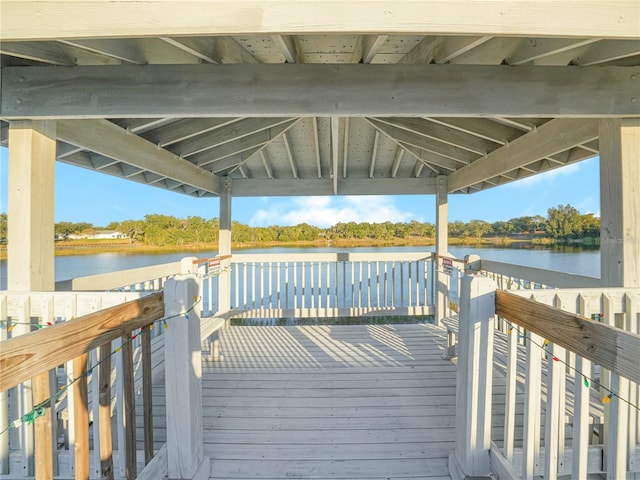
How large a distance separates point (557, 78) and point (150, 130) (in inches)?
137

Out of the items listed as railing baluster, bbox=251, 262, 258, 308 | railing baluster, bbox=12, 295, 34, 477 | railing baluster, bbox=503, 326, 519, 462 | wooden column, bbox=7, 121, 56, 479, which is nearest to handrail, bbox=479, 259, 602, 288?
railing baluster, bbox=503, 326, 519, 462

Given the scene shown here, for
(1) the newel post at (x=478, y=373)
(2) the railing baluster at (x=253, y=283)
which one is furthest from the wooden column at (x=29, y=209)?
(2) the railing baluster at (x=253, y=283)

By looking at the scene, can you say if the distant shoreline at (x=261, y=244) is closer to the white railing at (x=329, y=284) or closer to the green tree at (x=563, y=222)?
the green tree at (x=563, y=222)

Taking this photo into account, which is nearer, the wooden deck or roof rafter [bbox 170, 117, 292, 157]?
the wooden deck

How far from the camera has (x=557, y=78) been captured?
200 cm

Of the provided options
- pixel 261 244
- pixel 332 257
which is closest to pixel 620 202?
pixel 332 257

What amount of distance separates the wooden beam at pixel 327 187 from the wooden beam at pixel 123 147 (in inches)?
39.3

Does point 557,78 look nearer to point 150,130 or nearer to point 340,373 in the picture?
point 340,373

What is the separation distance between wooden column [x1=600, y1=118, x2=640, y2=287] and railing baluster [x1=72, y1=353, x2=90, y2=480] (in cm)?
294

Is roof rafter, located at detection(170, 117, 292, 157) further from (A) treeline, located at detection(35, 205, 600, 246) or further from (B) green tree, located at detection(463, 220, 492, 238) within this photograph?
(B) green tree, located at detection(463, 220, 492, 238)

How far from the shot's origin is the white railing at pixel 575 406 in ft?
3.76

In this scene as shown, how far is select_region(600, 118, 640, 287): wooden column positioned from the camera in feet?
6.29

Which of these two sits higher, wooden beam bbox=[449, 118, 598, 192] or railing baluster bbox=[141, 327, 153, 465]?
wooden beam bbox=[449, 118, 598, 192]

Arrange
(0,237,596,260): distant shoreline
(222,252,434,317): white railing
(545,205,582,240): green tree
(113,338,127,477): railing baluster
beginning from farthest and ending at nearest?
(545,205,582,240): green tree < (0,237,596,260): distant shoreline < (222,252,434,317): white railing < (113,338,127,477): railing baluster
